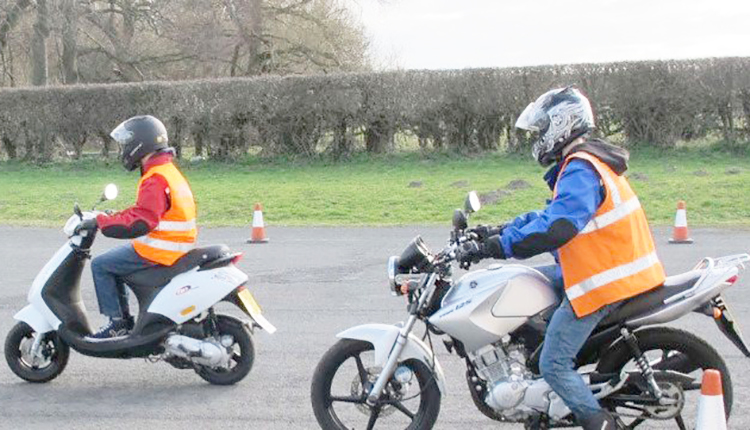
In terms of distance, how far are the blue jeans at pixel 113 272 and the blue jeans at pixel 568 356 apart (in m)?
3.07

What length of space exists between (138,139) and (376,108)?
18.0m

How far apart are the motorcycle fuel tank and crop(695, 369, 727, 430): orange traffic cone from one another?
104cm

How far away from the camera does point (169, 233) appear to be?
7180mm

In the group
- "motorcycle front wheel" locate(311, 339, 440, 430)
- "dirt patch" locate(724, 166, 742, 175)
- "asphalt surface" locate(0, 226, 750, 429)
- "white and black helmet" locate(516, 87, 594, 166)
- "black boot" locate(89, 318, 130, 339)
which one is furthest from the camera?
"dirt patch" locate(724, 166, 742, 175)

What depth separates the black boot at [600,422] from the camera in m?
5.17

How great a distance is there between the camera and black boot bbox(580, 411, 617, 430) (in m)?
5.17

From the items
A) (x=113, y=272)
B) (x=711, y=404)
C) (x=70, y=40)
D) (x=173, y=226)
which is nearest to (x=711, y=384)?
(x=711, y=404)

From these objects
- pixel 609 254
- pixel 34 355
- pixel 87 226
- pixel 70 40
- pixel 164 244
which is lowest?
pixel 34 355

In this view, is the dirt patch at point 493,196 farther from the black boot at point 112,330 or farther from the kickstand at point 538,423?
the kickstand at point 538,423

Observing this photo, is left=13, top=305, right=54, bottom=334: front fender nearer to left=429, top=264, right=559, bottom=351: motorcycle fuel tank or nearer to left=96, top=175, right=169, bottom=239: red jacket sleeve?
left=96, top=175, right=169, bottom=239: red jacket sleeve

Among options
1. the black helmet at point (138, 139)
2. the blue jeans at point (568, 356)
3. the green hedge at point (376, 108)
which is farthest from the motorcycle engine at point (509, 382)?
the green hedge at point (376, 108)

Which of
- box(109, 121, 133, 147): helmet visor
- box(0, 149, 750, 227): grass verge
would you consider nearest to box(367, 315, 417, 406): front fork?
box(109, 121, 133, 147): helmet visor

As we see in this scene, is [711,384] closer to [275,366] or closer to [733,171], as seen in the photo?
[275,366]

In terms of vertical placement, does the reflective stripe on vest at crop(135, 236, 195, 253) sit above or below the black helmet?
below
